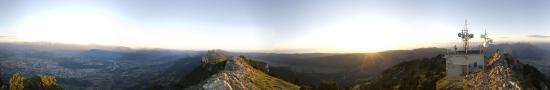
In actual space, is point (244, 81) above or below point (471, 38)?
below

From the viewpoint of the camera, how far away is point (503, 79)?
104 m

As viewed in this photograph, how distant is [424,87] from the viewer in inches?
5074

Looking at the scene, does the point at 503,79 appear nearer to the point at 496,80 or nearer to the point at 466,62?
the point at 496,80

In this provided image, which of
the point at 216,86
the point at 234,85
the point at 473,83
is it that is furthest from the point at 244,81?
the point at 473,83

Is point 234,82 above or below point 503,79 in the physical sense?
below

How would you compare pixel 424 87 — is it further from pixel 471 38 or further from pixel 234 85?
pixel 234 85

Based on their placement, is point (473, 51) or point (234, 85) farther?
point (473, 51)

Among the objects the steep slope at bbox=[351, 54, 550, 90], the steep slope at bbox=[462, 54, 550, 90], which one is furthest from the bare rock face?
the steep slope at bbox=[462, 54, 550, 90]

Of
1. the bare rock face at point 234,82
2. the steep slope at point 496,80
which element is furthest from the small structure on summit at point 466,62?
the bare rock face at point 234,82

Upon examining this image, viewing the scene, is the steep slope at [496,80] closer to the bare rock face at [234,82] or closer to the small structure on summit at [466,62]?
the small structure on summit at [466,62]

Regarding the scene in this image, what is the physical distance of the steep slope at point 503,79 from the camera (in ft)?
335

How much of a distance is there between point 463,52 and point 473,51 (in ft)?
7.37

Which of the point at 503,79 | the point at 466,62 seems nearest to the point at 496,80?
the point at 503,79

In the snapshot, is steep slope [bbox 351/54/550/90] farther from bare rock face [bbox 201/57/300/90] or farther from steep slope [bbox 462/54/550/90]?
bare rock face [bbox 201/57/300/90]
